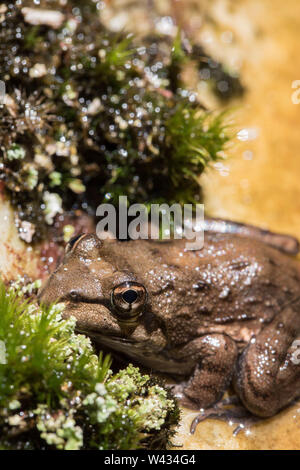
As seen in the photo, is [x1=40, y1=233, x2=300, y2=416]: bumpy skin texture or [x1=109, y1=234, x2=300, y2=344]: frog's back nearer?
[x1=40, y1=233, x2=300, y2=416]: bumpy skin texture

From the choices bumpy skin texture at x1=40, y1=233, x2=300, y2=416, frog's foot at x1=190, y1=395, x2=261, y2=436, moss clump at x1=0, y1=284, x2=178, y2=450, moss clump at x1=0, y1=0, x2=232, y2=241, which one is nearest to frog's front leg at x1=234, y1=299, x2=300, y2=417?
bumpy skin texture at x1=40, y1=233, x2=300, y2=416

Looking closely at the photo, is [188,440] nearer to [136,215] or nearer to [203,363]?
[203,363]

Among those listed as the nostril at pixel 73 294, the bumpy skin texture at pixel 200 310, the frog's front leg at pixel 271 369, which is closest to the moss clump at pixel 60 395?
the nostril at pixel 73 294

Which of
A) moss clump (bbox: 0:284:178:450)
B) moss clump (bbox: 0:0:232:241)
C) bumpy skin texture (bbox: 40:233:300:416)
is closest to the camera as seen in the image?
moss clump (bbox: 0:284:178:450)

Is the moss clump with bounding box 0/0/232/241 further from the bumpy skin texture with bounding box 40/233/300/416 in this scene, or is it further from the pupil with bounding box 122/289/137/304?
the pupil with bounding box 122/289/137/304

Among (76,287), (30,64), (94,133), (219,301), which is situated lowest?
(219,301)

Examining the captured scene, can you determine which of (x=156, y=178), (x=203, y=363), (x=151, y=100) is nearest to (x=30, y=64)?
(x=151, y=100)

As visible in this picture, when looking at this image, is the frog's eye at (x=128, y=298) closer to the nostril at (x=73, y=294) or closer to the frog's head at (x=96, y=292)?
the frog's head at (x=96, y=292)
